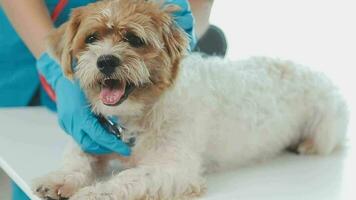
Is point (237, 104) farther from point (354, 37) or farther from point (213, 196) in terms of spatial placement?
point (354, 37)

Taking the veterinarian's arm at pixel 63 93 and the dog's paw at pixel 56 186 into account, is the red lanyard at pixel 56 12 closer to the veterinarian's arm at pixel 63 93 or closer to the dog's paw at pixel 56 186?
the veterinarian's arm at pixel 63 93

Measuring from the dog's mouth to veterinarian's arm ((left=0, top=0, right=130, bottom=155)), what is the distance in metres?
0.10

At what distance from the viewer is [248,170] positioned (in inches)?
52.0

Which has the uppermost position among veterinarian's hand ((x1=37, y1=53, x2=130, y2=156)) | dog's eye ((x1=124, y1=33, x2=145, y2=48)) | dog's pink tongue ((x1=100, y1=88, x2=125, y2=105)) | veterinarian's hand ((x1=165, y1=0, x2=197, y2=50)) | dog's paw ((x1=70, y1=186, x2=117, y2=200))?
veterinarian's hand ((x1=165, y1=0, x2=197, y2=50))

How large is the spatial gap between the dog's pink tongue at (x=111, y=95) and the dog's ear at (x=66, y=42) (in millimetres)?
101

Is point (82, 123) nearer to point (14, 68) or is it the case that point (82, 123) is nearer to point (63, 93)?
point (63, 93)

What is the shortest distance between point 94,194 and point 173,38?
336 mm

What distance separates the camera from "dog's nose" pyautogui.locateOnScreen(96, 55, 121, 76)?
1.06 meters

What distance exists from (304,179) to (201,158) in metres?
0.24

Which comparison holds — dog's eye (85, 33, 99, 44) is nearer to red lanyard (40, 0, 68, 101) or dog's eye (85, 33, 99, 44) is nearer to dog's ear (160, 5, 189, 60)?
dog's ear (160, 5, 189, 60)

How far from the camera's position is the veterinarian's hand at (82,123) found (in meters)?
1.17

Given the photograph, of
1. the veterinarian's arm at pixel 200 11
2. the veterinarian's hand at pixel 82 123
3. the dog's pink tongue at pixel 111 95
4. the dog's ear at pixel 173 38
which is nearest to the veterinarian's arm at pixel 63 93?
the veterinarian's hand at pixel 82 123

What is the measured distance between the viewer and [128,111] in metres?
1.13

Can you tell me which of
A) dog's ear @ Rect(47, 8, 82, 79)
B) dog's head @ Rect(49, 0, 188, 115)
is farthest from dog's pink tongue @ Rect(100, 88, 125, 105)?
dog's ear @ Rect(47, 8, 82, 79)
